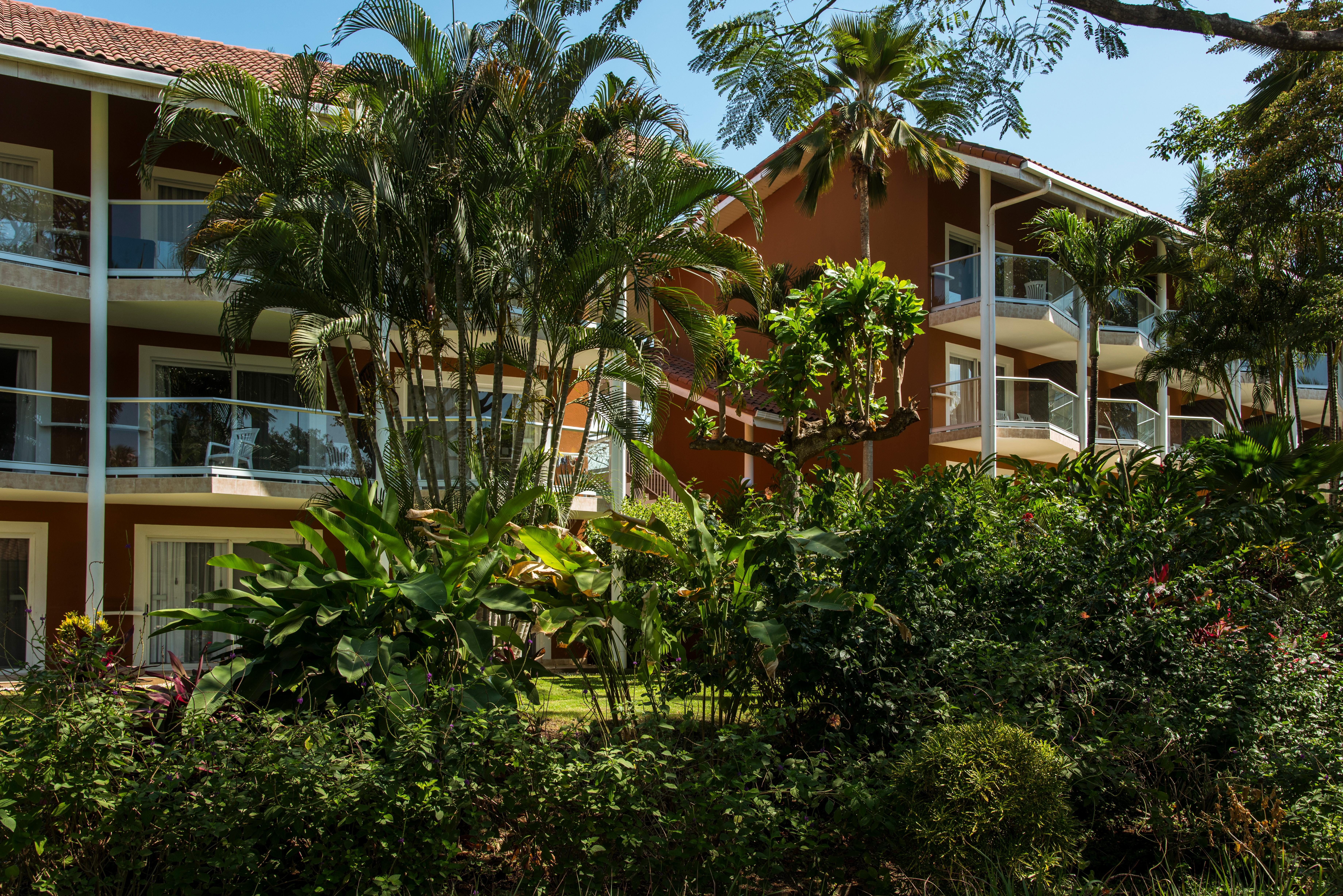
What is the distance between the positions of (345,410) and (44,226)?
5673 mm

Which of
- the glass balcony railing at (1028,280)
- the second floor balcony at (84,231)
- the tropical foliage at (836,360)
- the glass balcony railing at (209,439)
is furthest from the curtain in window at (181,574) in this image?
the glass balcony railing at (1028,280)

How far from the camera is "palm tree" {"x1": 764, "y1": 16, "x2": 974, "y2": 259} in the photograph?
1722 centimetres

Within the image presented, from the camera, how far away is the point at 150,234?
1471 centimetres

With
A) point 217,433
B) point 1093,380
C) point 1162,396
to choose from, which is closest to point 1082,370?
point 1093,380

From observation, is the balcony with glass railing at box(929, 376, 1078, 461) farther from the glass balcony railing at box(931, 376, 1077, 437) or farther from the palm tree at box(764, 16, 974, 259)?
the palm tree at box(764, 16, 974, 259)

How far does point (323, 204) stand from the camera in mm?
10430

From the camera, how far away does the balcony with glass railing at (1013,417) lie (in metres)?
19.0

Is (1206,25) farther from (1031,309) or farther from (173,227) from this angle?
(173,227)

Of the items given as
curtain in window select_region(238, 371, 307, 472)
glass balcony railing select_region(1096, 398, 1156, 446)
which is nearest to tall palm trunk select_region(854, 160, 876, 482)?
glass balcony railing select_region(1096, 398, 1156, 446)

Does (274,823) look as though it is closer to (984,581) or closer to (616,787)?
(616,787)

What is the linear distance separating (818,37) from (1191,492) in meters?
5.21

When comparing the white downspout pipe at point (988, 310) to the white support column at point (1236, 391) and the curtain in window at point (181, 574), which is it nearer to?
the white support column at point (1236, 391)

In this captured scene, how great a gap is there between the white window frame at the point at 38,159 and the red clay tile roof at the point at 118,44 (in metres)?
1.75

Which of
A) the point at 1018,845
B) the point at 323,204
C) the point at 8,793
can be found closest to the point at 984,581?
the point at 1018,845
